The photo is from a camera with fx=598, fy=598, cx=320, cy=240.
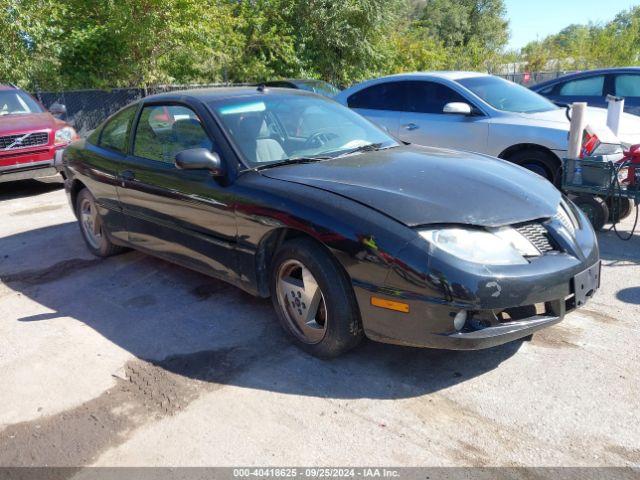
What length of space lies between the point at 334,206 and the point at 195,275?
2.20 metres

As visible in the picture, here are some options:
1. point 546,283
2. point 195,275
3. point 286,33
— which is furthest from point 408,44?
point 546,283

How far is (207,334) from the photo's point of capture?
13.1 ft

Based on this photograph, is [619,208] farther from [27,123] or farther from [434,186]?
[27,123]

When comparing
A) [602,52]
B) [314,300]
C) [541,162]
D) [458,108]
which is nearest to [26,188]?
[458,108]

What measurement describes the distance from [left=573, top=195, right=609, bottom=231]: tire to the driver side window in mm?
3666

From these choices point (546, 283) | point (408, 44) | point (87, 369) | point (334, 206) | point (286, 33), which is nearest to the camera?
point (546, 283)

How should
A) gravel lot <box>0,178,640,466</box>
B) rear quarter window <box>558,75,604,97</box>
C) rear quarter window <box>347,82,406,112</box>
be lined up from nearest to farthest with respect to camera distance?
gravel lot <box>0,178,640,466</box>
rear quarter window <box>347,82,406,112</box>
rear quarter window <box>558,75,604,97</box>

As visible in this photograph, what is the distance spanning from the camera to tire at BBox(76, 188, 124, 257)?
5.60 metres

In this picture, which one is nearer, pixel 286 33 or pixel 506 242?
→ pixel 506 242

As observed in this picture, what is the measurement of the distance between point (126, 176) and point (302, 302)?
7.08ft

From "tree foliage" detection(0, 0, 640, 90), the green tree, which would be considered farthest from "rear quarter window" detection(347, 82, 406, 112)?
the green tree

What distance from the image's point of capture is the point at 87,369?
11.9 feet

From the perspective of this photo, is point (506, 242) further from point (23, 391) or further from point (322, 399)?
point (23, 391)

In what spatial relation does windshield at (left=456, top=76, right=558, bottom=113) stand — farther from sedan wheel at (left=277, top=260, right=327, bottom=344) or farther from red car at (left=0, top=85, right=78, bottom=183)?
red car at (left=0, top=85, right=78, bottom=183)
